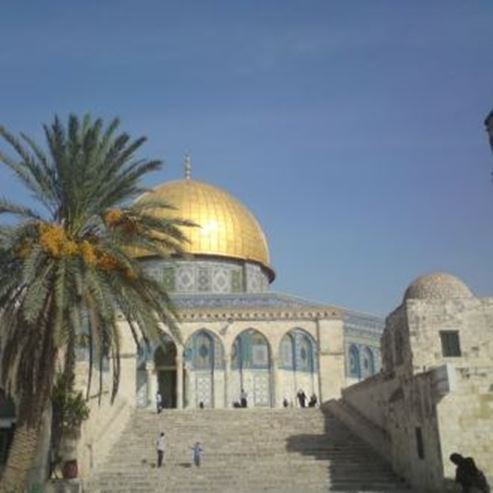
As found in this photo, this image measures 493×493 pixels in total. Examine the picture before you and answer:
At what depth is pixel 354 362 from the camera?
31.7 m

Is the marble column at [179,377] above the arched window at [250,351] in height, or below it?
below

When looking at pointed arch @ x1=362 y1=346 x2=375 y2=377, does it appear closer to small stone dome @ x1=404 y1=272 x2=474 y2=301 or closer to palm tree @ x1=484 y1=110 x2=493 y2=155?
small stone dome @ x1=404 y1=272 x2=474 y2=301

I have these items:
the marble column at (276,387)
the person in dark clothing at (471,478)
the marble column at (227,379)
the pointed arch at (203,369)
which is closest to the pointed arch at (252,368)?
the marble column at (276,387)

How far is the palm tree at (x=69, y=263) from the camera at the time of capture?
36.2ft

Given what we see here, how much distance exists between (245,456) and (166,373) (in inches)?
479

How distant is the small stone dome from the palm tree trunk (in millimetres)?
15109

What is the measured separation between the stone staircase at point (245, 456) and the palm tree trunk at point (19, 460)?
431cm

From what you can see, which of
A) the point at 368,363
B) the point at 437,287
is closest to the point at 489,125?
the point at 437,287

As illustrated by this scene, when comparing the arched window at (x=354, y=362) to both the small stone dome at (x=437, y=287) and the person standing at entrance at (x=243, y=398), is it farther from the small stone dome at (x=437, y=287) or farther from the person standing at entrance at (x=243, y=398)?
the small stone dome at (x=437, y=287)

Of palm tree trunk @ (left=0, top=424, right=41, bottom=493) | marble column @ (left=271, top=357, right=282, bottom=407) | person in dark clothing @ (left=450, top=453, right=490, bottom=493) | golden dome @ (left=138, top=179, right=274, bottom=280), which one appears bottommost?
person in dark clothing @ (left=450, top=453, right=490, bottom=493)

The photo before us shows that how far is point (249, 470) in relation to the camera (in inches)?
639

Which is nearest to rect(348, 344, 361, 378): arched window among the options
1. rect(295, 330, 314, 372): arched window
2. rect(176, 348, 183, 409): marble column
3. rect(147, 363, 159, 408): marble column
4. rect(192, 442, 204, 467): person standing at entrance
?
rect(295, 330, 314, 372): arched window

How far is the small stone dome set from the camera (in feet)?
75.9

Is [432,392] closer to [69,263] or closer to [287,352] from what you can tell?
[69,263]
